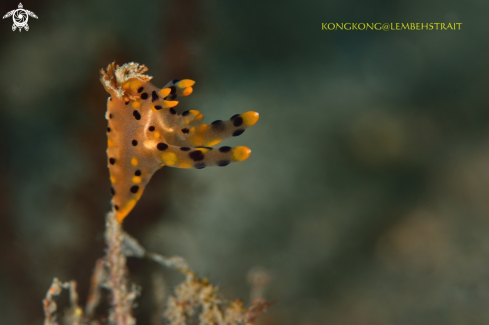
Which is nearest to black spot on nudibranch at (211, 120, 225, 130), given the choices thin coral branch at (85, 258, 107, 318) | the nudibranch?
the nudibranch

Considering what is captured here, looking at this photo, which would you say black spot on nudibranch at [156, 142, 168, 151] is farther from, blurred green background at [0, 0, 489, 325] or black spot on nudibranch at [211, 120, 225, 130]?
blurred green background at [0, 0, 489, 325]

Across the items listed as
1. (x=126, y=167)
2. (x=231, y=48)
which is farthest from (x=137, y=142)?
(x=231, y=48)

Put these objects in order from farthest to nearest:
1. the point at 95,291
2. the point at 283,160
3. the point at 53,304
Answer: the point at 283,160
the point at 95,291
the point at 53,304

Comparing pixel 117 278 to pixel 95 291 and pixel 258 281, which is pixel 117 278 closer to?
pixel 95 291

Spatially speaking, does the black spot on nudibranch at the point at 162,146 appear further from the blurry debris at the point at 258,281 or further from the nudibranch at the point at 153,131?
the blurry debris at the point at 258,281

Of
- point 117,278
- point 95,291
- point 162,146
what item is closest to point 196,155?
point 162,146

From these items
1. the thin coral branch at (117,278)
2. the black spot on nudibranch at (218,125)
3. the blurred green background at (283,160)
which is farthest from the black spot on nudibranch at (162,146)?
the blurred green background at (283,160)
